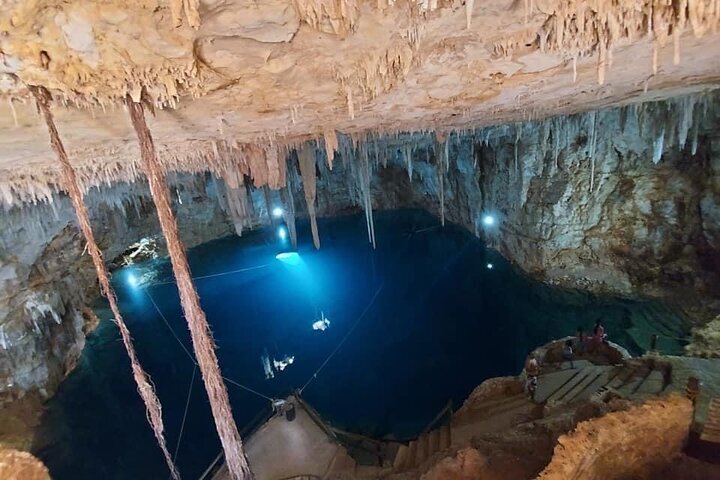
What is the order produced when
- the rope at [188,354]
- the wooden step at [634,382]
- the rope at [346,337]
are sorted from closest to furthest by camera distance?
the wooden step at [634,382], the rope at [188,354], the rope at [346,337]

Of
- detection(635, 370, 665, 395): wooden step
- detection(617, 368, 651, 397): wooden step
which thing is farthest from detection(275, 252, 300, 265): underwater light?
detection(635, 370, 665, 395): wooden step

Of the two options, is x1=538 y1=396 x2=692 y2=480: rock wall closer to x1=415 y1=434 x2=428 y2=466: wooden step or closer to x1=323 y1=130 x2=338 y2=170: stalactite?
x1=415 y1=434 x2=428 y2=466: wooden step

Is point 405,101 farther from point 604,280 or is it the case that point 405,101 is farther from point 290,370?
point 604,280

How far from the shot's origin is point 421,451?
6.79m

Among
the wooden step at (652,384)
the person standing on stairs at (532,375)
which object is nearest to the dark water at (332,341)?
the person standing on stairs at (532,375)

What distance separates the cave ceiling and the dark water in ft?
20.1

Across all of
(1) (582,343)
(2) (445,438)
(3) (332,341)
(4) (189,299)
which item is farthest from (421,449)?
(3) (332,341)

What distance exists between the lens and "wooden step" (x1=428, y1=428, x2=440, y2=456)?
6.57 meters

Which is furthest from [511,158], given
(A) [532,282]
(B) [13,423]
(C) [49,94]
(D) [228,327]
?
(B) [13,423]

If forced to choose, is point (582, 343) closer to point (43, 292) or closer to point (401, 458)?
point (401, 458)

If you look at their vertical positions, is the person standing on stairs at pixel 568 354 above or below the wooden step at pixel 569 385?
below

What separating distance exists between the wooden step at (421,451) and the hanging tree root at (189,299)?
337 centimetres

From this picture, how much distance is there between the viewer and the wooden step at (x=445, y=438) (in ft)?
21.2

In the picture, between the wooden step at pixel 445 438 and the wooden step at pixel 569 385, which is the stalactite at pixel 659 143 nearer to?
the wooden step at pixel 569 385
